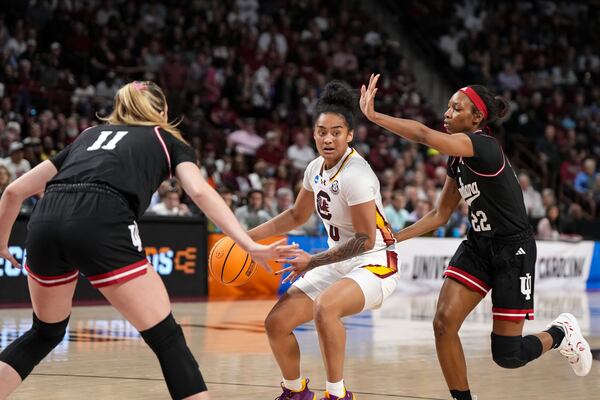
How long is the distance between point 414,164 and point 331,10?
628 cm

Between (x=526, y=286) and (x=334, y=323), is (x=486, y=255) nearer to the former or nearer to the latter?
(x=526, y=286)

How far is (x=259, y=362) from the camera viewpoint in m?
8.55

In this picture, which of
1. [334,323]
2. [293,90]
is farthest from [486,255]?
[293,90]

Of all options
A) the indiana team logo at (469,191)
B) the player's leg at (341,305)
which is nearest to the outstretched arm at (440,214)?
the indiana team logo at (469,191)

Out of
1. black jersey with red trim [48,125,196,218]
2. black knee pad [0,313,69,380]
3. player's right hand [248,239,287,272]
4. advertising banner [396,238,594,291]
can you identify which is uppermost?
black jersey with red trim [48,125,196,218]

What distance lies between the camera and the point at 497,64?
27.3 meters

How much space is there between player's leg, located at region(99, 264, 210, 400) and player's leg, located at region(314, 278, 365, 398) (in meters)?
1.42

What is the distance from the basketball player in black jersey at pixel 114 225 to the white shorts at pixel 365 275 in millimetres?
1557

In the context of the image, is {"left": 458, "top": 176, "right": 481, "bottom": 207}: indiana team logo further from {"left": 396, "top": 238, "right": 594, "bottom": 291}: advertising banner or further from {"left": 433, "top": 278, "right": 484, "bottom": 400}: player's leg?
{"left": 396, "top": 238, "right": 594, "bottom": 291}: advertising banner

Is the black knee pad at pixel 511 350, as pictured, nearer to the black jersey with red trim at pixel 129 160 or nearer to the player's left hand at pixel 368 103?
the player's left hand at pixel 368 103

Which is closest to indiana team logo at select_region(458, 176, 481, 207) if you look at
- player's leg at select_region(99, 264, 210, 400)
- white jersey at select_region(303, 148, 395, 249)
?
white jersey at select_region(303, 148, 395, 249)

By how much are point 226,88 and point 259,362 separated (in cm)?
1290

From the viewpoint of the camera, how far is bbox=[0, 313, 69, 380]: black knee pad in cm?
500

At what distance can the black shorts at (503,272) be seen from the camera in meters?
6.23
